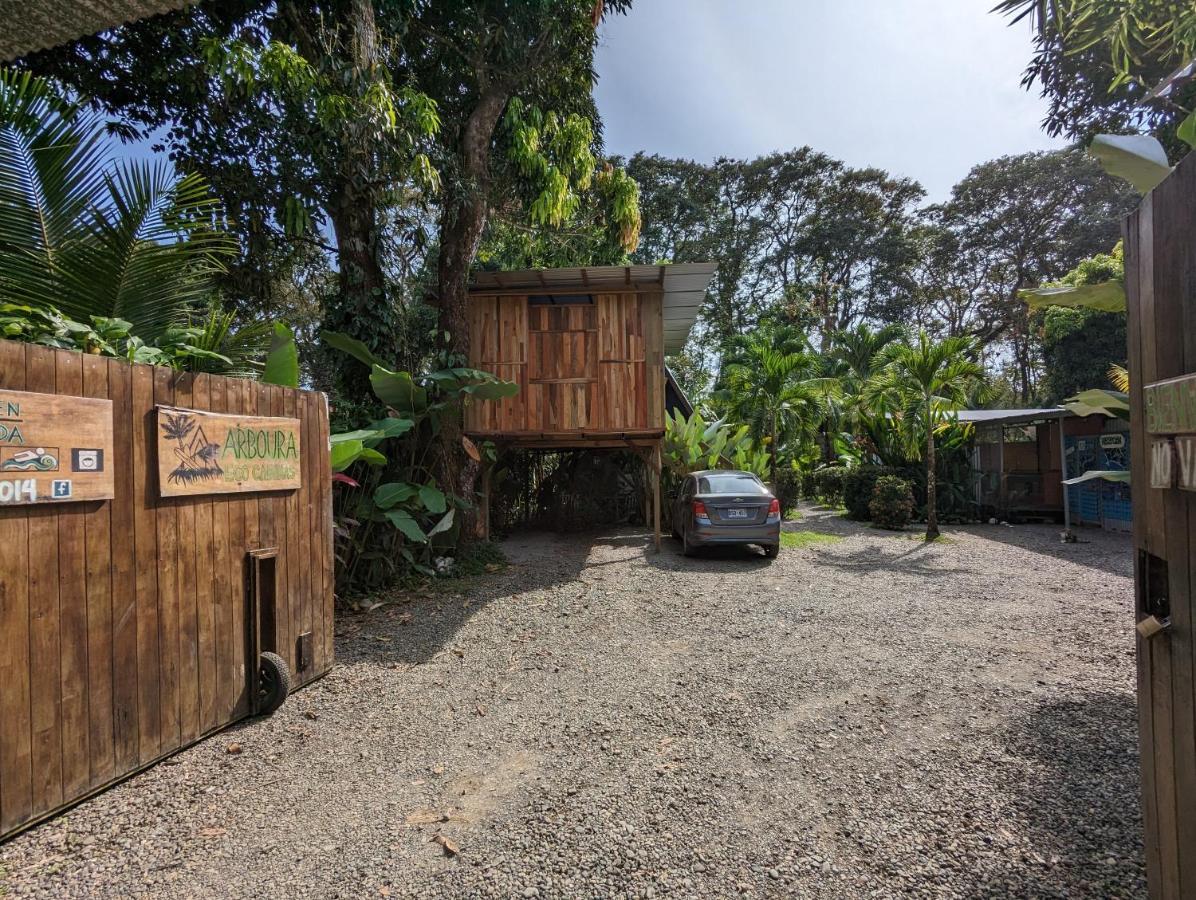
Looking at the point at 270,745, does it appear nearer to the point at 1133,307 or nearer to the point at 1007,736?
the point at 1007,736

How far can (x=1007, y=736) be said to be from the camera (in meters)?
3.64

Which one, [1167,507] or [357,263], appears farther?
[357,263]

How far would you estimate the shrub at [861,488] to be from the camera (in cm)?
1569

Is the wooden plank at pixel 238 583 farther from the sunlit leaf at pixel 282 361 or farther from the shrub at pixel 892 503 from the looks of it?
the shrub at pixel 892 503

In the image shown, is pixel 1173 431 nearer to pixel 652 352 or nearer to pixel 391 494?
pixel 391 494

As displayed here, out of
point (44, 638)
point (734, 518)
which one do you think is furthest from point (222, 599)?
point (734, 518)

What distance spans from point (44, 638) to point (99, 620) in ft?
0.84

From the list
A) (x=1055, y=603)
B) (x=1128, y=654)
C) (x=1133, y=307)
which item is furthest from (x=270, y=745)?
(x=1055, y=603)

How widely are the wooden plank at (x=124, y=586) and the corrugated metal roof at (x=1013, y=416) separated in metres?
17.0

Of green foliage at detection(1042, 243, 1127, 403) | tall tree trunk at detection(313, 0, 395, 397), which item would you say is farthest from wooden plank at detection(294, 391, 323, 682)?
green foliage at detection(1042, 243, 1127, 403)

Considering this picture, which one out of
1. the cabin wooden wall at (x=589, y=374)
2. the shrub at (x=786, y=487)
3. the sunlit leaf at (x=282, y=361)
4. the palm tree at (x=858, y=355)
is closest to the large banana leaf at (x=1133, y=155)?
the sunlit leaf at (x=282, y=361)

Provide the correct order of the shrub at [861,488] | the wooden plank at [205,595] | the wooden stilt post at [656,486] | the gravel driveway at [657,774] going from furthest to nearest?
the shrub at [861,488] → the wooden stilt post at [656,486] → the wooden plank at [205,595] → the gravel driveway at [657,774]

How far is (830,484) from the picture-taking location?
1938cm

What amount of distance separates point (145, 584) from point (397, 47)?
9346mm
